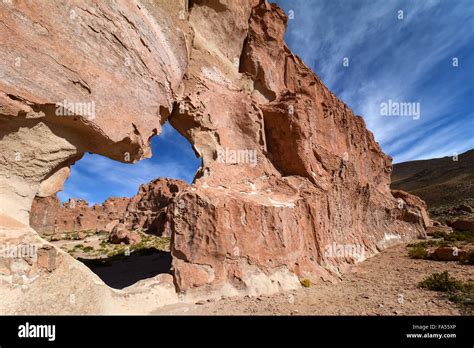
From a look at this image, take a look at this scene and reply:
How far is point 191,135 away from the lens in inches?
396

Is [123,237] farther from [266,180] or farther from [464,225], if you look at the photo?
[464,225]

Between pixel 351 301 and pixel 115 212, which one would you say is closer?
pixel 351 301

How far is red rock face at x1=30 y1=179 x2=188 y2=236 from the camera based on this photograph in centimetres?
3031

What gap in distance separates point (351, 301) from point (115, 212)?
60.1 metres

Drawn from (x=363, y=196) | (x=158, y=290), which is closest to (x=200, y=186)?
(x=158, y=290)

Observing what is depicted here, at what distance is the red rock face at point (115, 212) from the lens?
99.5 feet

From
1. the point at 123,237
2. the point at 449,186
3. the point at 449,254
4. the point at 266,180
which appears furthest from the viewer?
the point at 449,186

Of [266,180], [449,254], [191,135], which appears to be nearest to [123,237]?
[191,135]

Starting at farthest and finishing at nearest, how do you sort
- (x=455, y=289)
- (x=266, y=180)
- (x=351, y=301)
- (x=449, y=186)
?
(x=449, y=186)
(x=266, y=180)
(x=455, y=289)
(x=351, y=301)

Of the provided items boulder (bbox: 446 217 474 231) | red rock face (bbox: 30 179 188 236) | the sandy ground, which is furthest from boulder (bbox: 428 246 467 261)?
red rock face (bbox: 30 179 188 236)

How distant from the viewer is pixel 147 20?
792cm
